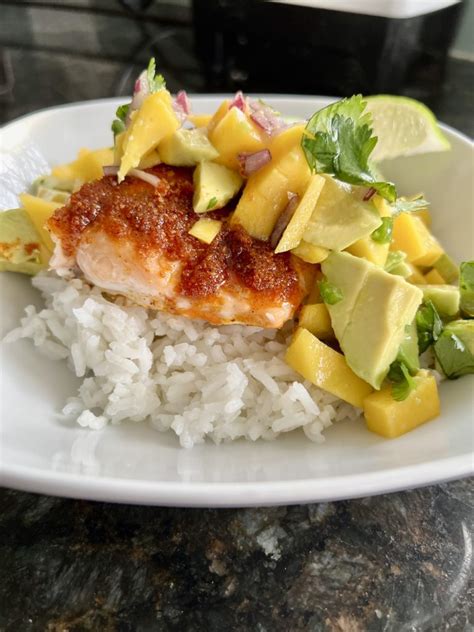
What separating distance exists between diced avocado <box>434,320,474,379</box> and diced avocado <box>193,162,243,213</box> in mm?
742

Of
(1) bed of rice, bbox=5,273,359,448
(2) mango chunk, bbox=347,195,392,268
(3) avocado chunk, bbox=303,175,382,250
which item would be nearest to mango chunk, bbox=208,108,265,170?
(3) avocado chunk, bbox=303,175,382,250

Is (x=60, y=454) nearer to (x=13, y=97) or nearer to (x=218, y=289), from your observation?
(x=218, y=289)

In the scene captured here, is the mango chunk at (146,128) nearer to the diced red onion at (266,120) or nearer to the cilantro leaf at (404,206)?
the diced red onion at (266,120)

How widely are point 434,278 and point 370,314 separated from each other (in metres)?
0.58

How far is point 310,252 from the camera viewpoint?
1.81m

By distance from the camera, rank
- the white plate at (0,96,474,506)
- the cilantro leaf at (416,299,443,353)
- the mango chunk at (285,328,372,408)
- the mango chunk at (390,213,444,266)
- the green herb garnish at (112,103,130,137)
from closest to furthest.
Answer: the white plate at (0,96,474,506) → the mango chunk at (285,328,372,408) → the cilantro leaf at (416,299,443,353) → the green herb garnish at (112,103,130,137) → the mango chunk at (390,213,444,266)

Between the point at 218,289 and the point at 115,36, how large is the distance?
3.48m

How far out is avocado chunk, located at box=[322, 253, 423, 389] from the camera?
1.66m

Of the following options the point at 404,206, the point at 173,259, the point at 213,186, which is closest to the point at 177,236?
the point at 173,259

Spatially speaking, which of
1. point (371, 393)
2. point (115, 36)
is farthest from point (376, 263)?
point (115, 36)

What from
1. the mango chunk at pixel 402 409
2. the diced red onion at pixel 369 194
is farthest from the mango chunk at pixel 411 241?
the mango chunk at pixel 402 409

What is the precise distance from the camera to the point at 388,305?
5.45 ft

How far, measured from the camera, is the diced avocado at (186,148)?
184 centimetres

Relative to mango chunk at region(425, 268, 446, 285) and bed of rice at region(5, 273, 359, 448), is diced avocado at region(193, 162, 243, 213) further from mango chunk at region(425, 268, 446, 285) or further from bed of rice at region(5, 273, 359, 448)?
mango chunk at region(425, 268, 446, 285)
